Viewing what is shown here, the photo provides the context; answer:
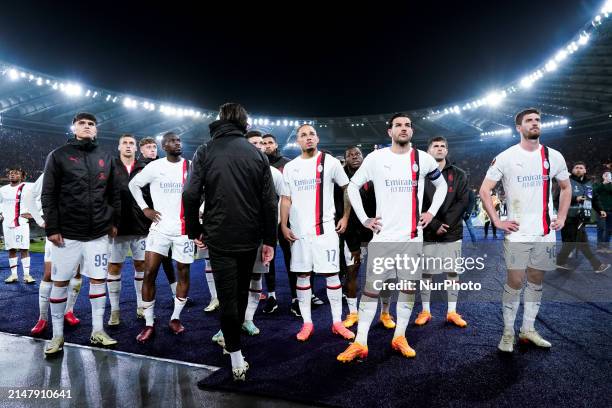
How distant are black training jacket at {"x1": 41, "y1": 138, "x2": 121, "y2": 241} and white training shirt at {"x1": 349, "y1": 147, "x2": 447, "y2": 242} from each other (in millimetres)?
2526

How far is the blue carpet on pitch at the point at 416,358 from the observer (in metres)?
2.43

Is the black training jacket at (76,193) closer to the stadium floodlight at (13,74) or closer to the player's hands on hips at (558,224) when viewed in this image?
the player's hands on hips at (558,224)

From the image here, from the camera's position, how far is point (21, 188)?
6.55 metres

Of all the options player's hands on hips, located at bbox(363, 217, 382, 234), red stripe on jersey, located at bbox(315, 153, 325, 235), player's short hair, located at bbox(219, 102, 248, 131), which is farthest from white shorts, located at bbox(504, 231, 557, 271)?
player's short hair, located at bbox(219, 102, 248, 131)

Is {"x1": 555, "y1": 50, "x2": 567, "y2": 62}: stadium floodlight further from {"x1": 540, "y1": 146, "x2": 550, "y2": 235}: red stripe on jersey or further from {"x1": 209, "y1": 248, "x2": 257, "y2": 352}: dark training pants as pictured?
{"x1": 209, "y1": 248, "x2": 257, "y2": 352}: dark training pants

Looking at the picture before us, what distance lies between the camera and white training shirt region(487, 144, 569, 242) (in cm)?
317

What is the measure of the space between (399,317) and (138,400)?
215cm

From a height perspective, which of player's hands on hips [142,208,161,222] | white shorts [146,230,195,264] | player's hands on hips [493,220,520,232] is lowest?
white shorts [146,230,195,264]

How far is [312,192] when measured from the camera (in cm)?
362

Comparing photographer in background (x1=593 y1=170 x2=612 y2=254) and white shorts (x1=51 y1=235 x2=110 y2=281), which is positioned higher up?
photographer in background (x1=593 y1=170 x2=612 y2=254)

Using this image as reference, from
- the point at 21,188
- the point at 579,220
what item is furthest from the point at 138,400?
the point at 579,220

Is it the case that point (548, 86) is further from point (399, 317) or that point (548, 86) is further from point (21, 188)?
point (21, 188)

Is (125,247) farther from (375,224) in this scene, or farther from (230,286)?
(375,224)

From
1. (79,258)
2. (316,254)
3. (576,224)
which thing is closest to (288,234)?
(316,254)
